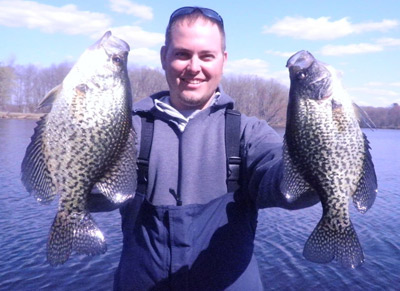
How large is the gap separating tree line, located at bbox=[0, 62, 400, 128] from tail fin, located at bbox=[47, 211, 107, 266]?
4250cm

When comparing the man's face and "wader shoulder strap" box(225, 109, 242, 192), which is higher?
the man's face

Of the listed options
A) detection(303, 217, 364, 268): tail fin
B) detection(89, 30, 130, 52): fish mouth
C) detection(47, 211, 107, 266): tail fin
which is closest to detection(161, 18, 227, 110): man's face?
detection(89, 30, 130, 52): fish mouth

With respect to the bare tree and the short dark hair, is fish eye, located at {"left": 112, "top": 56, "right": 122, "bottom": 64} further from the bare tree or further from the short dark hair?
the bare tree

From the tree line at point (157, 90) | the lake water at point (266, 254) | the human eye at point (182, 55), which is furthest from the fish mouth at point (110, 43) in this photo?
the tree line at point (157, 90)

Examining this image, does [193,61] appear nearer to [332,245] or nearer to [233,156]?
[233,156]

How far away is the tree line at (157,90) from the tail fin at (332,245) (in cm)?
4280

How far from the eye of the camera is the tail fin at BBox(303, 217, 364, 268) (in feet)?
10.2

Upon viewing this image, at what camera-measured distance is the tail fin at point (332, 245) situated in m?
3.12

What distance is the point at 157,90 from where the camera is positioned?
53781mm

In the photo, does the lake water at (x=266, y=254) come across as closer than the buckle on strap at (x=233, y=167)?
No

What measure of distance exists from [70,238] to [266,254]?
377 inches

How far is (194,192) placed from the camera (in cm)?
343

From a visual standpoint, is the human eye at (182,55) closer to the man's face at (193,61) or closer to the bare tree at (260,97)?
the man's face at (193,61)

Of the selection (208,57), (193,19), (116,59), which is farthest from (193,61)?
(116,59)
